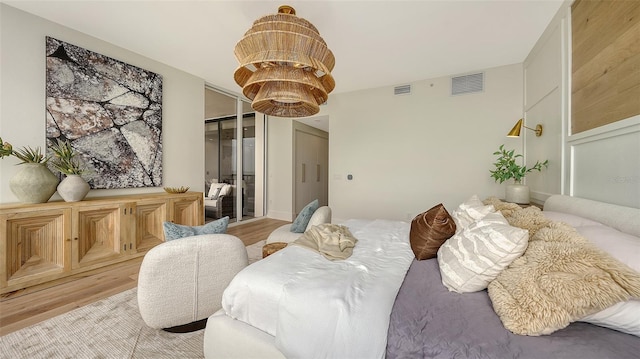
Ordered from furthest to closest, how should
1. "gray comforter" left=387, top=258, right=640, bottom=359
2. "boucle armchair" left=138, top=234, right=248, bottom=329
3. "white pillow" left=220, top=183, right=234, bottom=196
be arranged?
1. "white pillow" left=220, top=183, right=234, bottom=196
2. "boucle armchair" left=138, top=234, right=248, bottom=329
3. "gray comforter" left=387, top=258, right=640, bottom=359

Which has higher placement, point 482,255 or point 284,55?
point 284,55

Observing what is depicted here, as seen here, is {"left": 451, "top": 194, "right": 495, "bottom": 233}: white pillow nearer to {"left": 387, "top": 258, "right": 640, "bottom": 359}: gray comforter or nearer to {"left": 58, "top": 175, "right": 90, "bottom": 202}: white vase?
{"left": 387, "top": 258, "right": 640, "bottom": 359}: gray comforter

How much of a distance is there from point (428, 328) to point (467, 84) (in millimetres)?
4044

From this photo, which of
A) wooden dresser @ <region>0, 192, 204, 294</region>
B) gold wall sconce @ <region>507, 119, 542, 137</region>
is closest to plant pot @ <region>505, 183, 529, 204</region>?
gold wall sconce @ <region>507, 119, 542, 137</region>

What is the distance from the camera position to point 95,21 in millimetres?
2480

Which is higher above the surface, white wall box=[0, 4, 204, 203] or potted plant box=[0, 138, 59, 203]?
white wall box=[0, 4, 204, 203]

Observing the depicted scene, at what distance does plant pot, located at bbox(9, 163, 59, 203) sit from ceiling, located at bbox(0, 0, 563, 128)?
5.38 ft

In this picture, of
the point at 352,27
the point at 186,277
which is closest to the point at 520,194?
the point at 352,27

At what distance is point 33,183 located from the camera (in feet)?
7.16

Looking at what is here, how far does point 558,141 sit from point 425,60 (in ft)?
6.28

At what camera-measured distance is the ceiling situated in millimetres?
2199

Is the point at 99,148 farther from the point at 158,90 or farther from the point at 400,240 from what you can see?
the point at 400,240

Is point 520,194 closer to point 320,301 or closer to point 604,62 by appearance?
point 604,62

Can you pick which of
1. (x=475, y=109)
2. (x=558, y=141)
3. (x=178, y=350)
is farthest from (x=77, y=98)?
(x=475, y=109)
